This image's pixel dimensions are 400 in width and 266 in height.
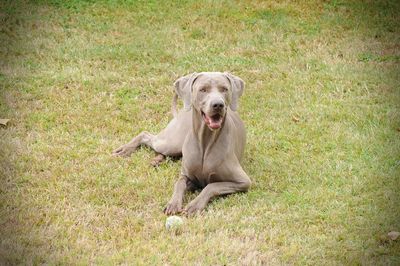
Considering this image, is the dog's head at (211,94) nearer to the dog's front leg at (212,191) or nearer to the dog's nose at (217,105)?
the dog's nose at (217,105)

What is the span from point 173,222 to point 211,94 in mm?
1186

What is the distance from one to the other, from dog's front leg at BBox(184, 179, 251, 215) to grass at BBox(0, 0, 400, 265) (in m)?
0.09

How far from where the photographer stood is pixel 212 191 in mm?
6562

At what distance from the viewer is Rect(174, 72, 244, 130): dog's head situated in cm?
642


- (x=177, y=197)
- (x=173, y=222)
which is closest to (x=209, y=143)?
(x=177, y=197)

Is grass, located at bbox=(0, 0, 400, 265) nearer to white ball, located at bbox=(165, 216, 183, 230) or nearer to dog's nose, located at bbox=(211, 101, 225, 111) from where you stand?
white ball, located at bbox=(165, 216, 183, 230)

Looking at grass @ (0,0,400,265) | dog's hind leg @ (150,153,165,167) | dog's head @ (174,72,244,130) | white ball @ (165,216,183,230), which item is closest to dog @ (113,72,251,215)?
dog's head @ (174,72,244,130)

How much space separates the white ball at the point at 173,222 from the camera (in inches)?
234

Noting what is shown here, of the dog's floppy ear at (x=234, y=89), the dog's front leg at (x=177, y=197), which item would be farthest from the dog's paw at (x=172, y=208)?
the dog's floppy ear at (x=234, y=89)

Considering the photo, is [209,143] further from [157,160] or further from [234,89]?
[157,160]

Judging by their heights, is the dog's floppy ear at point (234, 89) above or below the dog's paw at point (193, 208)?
above

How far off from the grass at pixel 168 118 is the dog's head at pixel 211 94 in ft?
2.48

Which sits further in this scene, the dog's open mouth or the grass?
the dog's open mouth

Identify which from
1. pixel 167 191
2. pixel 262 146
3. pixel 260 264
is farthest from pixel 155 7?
pixel 260 264
